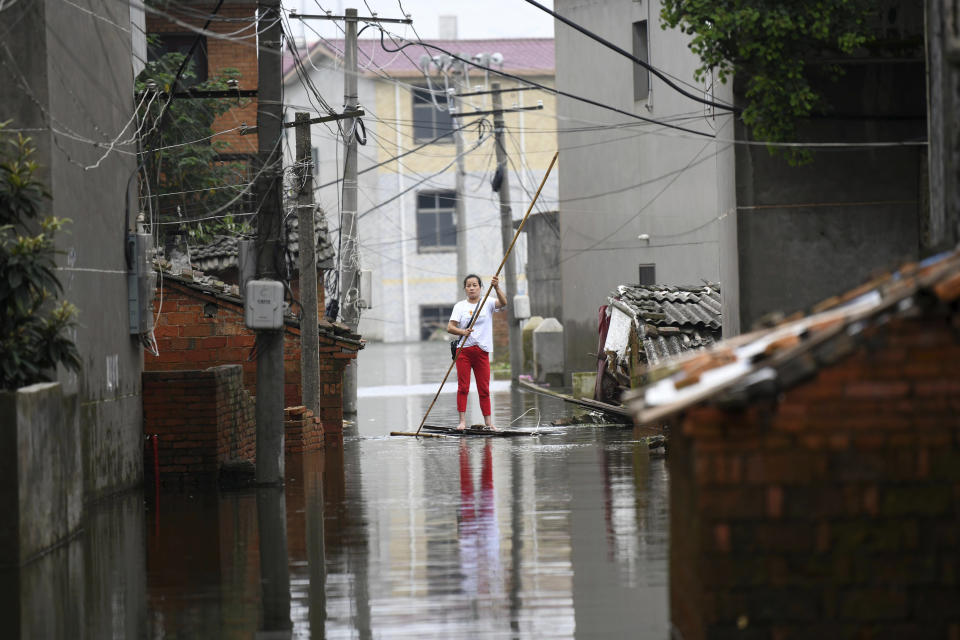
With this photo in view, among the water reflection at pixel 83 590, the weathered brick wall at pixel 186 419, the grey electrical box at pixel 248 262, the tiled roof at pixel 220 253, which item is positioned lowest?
the water reflection at pixel 83 590

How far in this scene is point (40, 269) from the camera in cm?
933

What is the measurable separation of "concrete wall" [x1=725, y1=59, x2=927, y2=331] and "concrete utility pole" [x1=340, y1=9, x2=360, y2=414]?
945cm

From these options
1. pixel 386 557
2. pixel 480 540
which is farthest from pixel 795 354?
pixel 480 540

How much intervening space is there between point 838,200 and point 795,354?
10.00 metres

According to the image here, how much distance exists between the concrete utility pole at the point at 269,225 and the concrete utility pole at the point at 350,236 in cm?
850

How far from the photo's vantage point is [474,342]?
17766 mm

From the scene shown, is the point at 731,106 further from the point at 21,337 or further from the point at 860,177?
the point at 21,337

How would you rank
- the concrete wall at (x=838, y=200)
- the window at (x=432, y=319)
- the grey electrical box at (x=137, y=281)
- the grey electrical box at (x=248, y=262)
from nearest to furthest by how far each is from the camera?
the grey electrical box at (x=137, y=281) → the grey electrical box at (x=248, y=262) → the concrete wall at (x=838, y=200) → the window at (x=432, y=319)

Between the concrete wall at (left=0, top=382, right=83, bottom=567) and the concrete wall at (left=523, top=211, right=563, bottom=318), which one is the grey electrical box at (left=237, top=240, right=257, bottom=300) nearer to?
the concrete wall at (left=0, top=382, right=83, bottom=567)

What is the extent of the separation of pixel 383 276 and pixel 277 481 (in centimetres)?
4919

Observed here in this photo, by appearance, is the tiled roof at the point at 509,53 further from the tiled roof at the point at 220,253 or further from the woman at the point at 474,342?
the woman at the point at 474,342

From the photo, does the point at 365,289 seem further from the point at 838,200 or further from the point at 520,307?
the point at 838,200

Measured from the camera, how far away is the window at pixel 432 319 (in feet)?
207

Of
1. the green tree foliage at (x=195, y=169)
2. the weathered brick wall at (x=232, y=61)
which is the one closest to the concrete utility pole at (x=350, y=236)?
the green tree foliage at (x=195, y=169)
